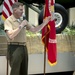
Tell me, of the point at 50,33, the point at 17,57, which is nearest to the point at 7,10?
the point at 50,33

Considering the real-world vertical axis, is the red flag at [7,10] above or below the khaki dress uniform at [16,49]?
above

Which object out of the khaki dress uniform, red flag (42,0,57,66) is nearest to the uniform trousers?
the khaki dress uniform

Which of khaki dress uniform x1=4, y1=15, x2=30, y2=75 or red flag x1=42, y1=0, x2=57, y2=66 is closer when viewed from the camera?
khaki dress uniform x1=4, y1=15, x2=30, y2=75

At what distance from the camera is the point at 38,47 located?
7820mm

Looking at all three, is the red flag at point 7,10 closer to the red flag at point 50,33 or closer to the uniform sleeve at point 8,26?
the red flag at point 50,33

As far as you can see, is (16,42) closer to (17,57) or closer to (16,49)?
(16,49)

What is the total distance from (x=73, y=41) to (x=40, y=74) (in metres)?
1.23

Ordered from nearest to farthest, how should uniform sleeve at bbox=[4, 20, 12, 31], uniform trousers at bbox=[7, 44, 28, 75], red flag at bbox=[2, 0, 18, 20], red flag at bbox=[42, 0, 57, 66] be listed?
uniform sleeve at bbox=[4, 20, 12, 31]
uniform trousers at bbox=[7, 44, 28, 75]
red flag at bbox=[42, 0, 57, 66]
red flag at bbox=[2, 0, 18, 20]

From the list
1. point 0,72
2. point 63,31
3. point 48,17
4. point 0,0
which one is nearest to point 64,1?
point 63,31

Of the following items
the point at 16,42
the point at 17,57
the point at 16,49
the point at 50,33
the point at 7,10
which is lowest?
the point at 17,57

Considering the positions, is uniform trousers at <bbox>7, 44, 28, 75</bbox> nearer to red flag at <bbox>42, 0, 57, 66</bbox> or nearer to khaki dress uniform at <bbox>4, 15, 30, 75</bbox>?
khaki dress uniform at <bbox>4, 15, 30, 75</bbox>

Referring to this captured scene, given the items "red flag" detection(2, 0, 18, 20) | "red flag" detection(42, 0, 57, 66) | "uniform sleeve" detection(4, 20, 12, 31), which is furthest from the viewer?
"red flag" detection(2, 0, 18, 20)

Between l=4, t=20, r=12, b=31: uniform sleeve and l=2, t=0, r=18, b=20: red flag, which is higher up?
l=2, t=0, r=18, b=20: red flag

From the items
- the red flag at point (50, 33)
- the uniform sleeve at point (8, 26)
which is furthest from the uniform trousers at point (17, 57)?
the red flag at point (50, 33)
